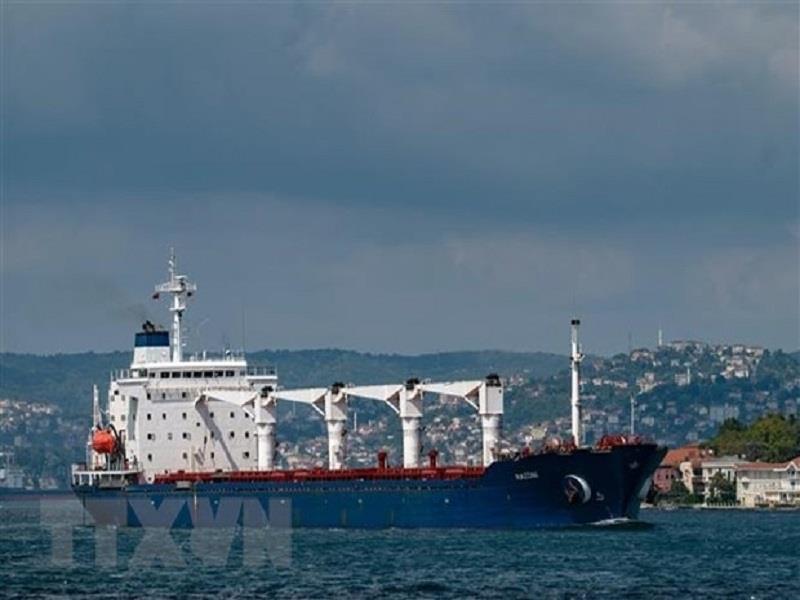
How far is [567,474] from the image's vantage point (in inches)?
4193

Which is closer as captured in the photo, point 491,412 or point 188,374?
point 491,412

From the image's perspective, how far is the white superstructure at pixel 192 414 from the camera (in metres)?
126

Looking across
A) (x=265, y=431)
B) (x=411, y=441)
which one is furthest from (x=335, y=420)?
A: (x=411, y=441)

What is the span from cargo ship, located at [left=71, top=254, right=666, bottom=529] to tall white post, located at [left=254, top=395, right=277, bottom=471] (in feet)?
0.28

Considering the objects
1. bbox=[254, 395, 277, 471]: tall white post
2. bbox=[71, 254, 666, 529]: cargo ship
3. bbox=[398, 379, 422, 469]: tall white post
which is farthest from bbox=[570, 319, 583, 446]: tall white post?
bbox=[254, 395, 277, 471]: tall white post

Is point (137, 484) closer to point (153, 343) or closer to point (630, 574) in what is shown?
point (153, 343)

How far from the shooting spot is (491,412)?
113562 mm

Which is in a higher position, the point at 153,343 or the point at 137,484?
the point at 153,343

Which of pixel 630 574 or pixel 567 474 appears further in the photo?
pixel 567 474

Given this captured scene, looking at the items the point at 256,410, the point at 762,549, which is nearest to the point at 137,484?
the point at 256,410

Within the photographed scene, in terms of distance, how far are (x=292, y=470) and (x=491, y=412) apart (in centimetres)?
1416

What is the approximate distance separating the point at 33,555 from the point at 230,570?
65.9 feet

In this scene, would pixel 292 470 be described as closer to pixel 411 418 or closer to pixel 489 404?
pixel 411 418

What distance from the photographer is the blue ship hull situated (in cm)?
10681
